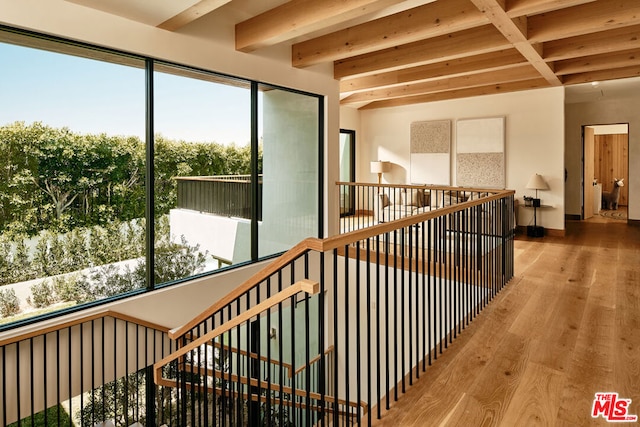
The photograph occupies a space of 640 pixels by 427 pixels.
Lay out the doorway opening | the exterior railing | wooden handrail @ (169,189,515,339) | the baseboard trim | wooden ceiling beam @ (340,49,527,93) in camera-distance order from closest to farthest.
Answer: wooden handrail @ (169,189,515,339), the exterior railing, wooden ceiling beam @ (340,49,527,93), the baseboard trim, the doorway opening

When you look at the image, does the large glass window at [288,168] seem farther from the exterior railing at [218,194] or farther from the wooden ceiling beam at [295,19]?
the wooden ceiling beam at [295,19]

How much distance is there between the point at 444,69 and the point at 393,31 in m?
2.12

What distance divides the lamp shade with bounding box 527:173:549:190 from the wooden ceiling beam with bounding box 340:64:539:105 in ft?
5.80

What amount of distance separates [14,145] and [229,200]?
6.80 ft

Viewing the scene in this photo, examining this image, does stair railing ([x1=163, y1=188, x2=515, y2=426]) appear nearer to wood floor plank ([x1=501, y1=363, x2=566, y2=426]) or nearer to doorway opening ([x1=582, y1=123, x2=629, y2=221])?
wood floor plank ([x1=501, y1=363, x2=566, y2=426])

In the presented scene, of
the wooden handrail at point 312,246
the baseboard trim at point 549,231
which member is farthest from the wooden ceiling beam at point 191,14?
the baseboard trim at point 549,231

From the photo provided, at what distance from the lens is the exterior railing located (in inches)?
164

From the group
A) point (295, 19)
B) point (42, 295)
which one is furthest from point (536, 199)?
point (42, 295)

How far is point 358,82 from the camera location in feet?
22.7

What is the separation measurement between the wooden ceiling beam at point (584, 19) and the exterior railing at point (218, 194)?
3.51 metres

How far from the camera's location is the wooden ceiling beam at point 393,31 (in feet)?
12.1

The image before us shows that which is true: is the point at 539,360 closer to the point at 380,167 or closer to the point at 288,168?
the point at 288,168

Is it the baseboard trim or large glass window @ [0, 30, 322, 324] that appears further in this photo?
the baseboard trim

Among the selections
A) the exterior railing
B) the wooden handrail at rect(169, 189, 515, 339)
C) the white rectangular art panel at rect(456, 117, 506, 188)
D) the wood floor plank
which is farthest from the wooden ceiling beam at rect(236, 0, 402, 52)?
the white rectangular art panel at rect(456, 117, 506, 188)
